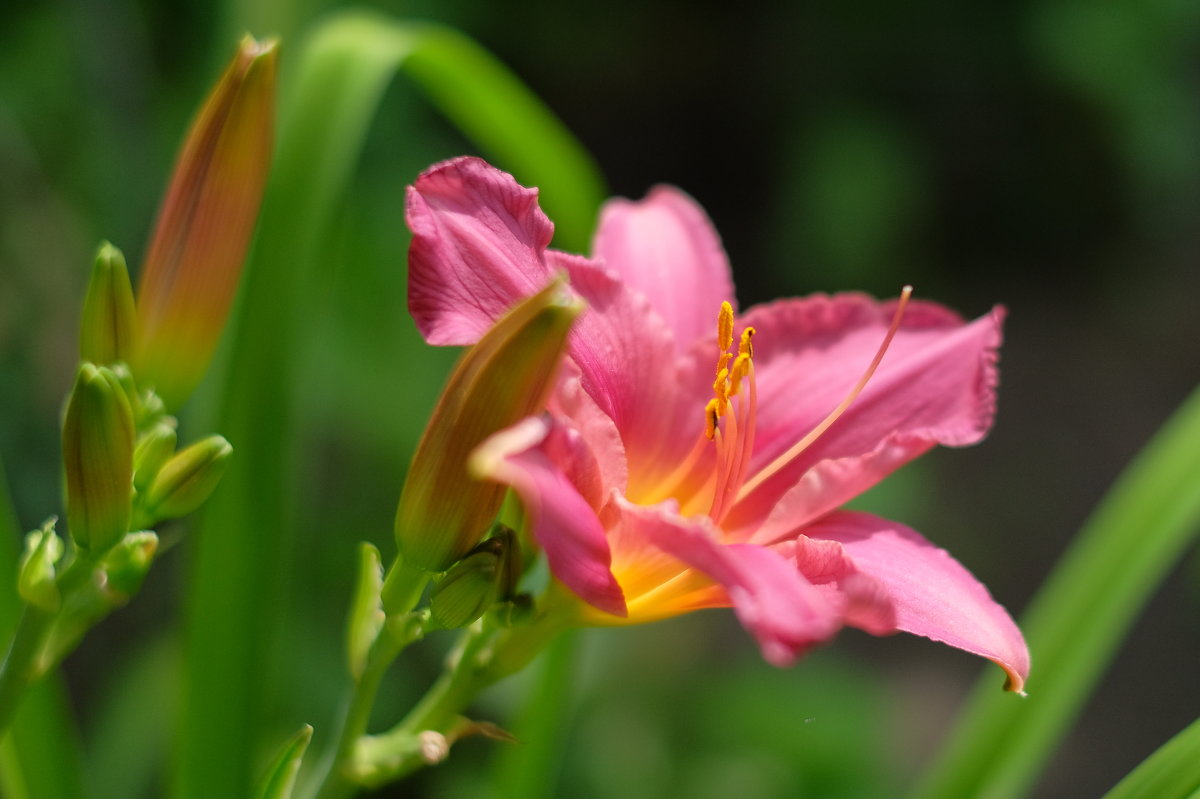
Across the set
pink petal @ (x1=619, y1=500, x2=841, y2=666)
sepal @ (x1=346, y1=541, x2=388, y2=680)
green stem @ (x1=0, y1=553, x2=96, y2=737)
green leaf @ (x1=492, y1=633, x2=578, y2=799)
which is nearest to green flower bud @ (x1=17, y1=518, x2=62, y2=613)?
green stem @ (x1=0, y1=553, x2=96, y2=737)

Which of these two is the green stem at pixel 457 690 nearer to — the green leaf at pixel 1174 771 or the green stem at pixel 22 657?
the green stem at pixel 22 657

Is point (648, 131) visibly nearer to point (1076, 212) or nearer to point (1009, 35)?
point (1009, 35)

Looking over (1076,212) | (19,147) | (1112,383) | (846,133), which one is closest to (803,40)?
(846,133)

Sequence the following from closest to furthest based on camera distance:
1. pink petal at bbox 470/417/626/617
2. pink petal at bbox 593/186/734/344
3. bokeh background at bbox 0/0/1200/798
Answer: pink petal at bbox 470/417/626/617 → pink petal at bbox 593/186/734/344 → bokeh background at bbox 0/0/1200/798

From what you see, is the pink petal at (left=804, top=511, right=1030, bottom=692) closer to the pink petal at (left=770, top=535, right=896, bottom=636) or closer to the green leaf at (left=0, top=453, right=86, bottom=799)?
the pink petal at (left=770, top=535, right=896, bottom=636)

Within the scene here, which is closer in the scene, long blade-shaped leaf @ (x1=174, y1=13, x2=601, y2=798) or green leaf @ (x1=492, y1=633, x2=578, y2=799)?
long blade-shaped leaf @ (x1=174, y1=13, x2=601, y2=798)

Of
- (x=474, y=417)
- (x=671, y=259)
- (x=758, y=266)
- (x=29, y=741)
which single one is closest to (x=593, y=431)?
(x=474, y=417)

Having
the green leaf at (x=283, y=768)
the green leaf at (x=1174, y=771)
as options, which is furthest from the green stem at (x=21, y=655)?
the green leaf at (x=1174, y=771)
